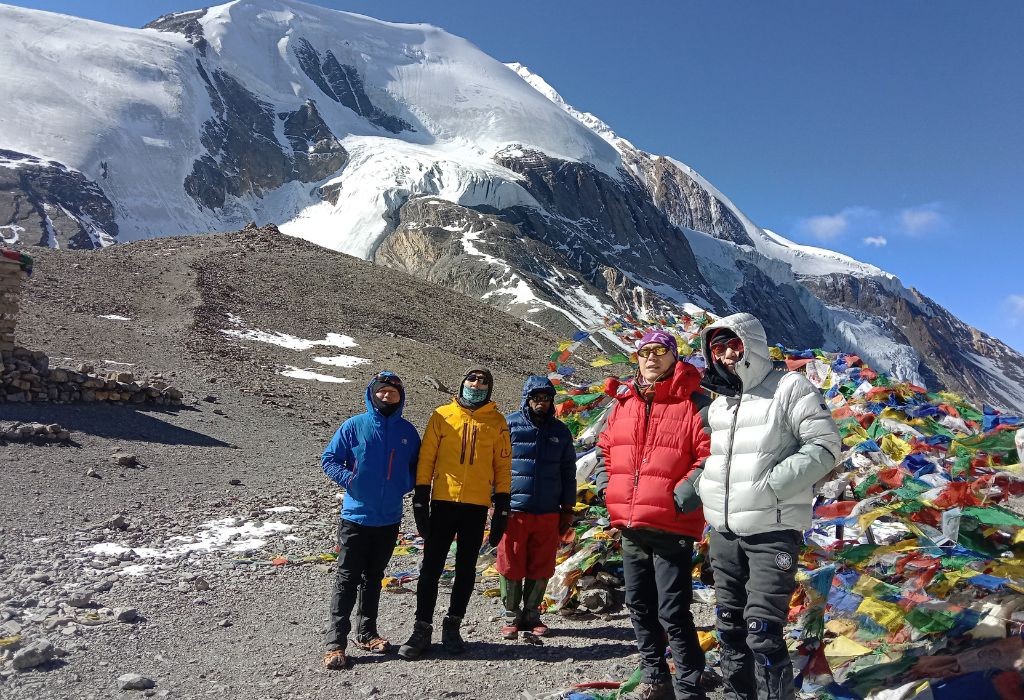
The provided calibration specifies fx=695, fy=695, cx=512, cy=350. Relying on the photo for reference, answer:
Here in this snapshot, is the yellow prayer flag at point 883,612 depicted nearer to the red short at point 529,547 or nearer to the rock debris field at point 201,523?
the rock debris field at point 201,523

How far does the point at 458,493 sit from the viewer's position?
4496 mm

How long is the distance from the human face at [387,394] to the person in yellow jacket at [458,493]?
31 cm

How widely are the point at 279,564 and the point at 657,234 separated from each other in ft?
560

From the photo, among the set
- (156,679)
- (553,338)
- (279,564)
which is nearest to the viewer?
(156,679)

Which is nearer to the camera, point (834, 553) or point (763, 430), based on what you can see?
point (763, 430)

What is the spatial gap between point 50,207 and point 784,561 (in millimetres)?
116210

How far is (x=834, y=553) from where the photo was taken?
455 centimetres

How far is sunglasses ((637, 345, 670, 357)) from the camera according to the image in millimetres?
3781

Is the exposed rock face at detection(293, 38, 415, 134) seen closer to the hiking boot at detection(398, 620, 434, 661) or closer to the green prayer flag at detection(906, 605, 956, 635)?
the hiking boot at detection(398, 620, 434, 661)

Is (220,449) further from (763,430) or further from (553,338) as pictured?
(553,338)

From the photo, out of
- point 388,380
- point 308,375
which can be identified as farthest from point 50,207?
point 388,380

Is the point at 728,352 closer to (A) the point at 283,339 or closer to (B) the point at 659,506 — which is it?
(B) the point at 659,506

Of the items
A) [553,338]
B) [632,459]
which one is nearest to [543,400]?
[632,459]

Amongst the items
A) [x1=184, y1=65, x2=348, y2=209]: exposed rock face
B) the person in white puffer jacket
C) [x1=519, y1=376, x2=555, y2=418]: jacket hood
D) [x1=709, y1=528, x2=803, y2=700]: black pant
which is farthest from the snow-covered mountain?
[x1=709, y1=528, x2=803, y2=700]: black pant
